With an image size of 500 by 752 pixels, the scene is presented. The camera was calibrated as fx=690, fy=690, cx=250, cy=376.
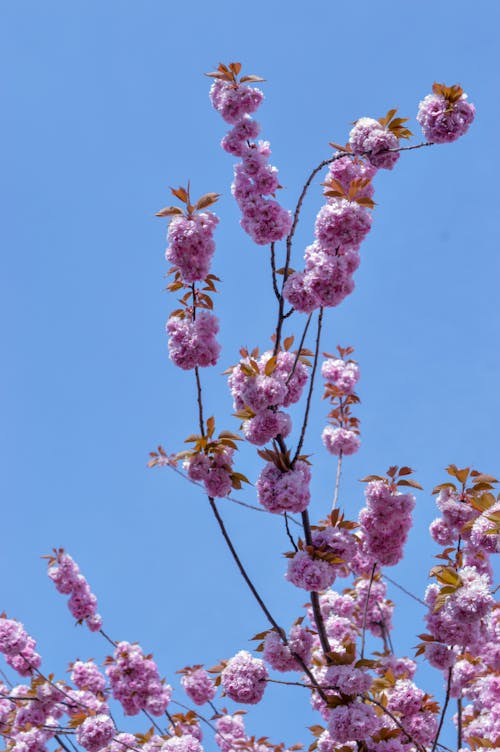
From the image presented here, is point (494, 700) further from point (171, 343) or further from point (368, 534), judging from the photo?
point (171, 343)

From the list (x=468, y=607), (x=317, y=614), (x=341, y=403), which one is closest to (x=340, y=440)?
(x=341, y=403)

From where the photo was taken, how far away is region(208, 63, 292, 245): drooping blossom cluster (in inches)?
186

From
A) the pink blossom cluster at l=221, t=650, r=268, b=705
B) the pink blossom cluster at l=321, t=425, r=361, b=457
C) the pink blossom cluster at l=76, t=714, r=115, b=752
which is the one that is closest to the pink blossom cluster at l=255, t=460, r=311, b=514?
the pink blossom cluster at l=221, t=650, r=268, b=705

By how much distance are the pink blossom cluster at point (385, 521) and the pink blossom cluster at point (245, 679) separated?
1189mm

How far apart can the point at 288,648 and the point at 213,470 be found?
1263 millimetres

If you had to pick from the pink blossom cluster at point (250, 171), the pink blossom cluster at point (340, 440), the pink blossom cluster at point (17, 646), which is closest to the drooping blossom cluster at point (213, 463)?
the pink blossom cluster at point (250, 171)

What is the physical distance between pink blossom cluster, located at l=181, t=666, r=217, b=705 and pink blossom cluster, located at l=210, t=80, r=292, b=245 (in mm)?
5220

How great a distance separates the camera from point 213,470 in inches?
184

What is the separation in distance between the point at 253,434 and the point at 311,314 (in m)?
1.00

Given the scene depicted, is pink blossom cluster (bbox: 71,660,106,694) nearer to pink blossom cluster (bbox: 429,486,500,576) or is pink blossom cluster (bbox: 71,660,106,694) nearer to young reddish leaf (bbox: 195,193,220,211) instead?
pink blossom cluster (bbox: 429,486,500,576)

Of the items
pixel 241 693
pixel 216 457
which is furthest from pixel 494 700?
pixel 216 457

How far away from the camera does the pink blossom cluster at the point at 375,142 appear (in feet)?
15.5

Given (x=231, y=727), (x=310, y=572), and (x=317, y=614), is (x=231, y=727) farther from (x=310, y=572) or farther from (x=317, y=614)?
(x=310, y=572)

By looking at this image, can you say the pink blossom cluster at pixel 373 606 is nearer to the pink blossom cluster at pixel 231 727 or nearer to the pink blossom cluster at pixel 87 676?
the pink blossom cluster at pixel 231 727
